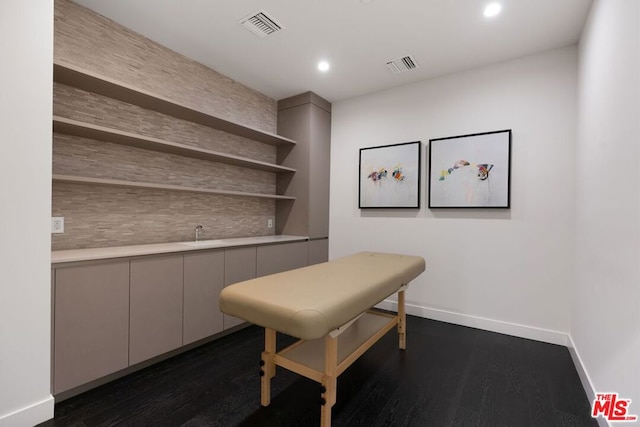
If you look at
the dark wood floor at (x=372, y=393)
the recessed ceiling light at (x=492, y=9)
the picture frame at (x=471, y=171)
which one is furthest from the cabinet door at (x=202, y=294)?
the recessed ceiling light at (x=492, y=9)

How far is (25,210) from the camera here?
4.79 ft

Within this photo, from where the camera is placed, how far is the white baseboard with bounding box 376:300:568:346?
249 centimetres

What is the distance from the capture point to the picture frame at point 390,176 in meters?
3.16

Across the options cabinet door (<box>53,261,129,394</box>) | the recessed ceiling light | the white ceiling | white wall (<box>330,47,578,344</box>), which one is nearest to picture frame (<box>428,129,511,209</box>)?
white wall (<box>330,47,578,344</box>)

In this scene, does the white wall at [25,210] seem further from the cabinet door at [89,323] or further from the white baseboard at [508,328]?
the white baseboard at [508,328]

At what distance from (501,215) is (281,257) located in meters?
2.24

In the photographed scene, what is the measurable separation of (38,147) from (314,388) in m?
2.10

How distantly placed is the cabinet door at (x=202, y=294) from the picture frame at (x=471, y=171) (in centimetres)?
226

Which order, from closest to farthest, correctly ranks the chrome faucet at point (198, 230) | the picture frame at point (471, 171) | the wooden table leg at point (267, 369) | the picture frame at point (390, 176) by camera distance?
the wooden table leg at point (267, 369)
the picture frame at point (471, 171)
the chrome faucet at point (198, 230)
the picture frame at point (390, 176)

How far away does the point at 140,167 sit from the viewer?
2.42 metres

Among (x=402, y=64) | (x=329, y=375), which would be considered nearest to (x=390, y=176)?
(x=402, y=64)

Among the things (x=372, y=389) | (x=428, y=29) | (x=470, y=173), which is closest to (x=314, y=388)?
(x=372, y=389)

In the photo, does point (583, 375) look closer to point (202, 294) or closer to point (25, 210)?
point (202, 294)

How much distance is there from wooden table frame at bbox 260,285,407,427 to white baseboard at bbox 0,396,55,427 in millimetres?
1131
